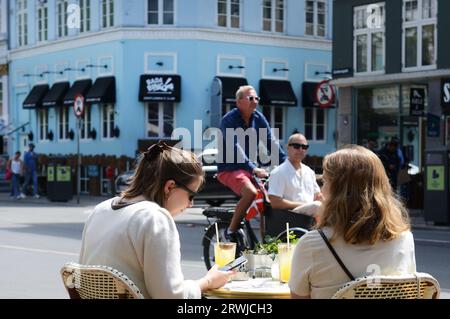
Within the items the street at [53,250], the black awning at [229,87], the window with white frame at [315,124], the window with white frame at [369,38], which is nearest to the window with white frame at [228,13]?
the black awning at [229,87]

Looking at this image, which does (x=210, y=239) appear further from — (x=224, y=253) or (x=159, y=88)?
(x=159, y=88)

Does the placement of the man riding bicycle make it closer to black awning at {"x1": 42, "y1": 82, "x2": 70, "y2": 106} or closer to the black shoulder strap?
the black shoulder strap

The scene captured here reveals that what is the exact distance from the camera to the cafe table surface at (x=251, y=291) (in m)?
4.94

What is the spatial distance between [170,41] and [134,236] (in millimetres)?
34977

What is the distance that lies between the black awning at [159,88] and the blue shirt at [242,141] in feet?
91.9

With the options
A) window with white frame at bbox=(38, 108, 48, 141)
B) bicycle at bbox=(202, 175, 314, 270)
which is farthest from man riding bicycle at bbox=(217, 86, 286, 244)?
window with white frame at bbox=(38, 108, 48, 141)

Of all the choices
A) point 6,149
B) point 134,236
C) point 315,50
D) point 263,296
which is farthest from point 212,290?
point 6,149

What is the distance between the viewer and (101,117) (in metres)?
40.2

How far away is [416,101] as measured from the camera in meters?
25.4

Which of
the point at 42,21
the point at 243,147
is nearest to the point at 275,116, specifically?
the point at 42,21

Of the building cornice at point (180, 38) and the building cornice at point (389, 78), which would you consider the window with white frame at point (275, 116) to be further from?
the building cornice at point (389, 78)

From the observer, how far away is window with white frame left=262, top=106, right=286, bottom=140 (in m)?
40.3

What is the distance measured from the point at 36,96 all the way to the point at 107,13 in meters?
6.27
